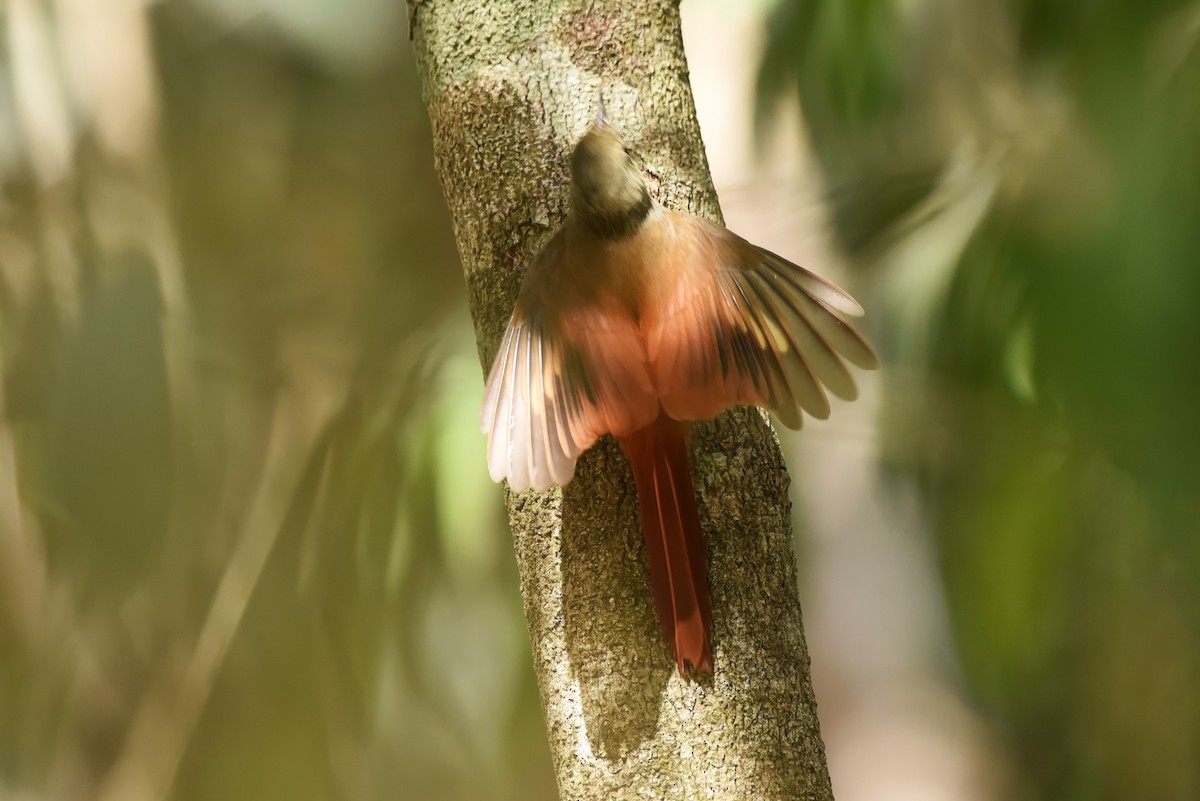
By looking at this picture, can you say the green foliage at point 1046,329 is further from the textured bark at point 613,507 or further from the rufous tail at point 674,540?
the rufous tail at point 674,540

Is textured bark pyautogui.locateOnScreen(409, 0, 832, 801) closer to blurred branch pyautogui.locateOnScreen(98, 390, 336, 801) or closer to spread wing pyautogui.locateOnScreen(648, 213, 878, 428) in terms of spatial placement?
spread wing pyautogui.locateOnScreen(648, 213, 878, 428)

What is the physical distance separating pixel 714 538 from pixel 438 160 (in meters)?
0.43

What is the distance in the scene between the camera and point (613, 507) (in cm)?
76

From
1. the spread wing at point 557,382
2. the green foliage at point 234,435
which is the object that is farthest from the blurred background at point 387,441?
the spread wing at point 557,382

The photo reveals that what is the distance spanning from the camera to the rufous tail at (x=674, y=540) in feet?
2.33

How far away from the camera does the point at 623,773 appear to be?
73cm

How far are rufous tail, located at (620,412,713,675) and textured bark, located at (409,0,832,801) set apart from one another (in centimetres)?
2

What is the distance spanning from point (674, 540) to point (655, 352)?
142 millimetres

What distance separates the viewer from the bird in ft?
2.34

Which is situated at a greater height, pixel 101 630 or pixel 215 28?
pixel 215 28

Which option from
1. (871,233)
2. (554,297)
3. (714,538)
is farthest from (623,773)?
(871,233)

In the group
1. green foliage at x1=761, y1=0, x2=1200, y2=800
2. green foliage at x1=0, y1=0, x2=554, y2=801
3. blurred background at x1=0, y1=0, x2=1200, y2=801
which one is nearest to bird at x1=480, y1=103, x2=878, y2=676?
green foliage at x1=761, y1=0, x2=1200, y2=800

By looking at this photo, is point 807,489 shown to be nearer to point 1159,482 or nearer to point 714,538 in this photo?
point 1159,482

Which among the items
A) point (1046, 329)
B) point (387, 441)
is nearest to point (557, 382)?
point (1046, 329)
